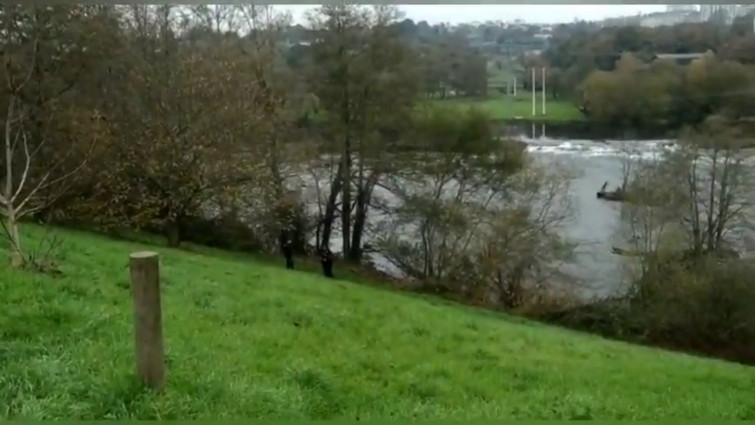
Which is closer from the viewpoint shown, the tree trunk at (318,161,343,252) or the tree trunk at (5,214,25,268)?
the tree trunk at (5,214,25,268)

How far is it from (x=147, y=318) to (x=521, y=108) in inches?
48.8

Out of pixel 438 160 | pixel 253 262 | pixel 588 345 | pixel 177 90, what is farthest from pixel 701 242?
pixel 177 90

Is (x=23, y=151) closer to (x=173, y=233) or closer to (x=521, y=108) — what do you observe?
(x=173, y=233)

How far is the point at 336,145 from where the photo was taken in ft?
10.8

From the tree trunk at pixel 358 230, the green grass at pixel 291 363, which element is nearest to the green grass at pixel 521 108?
the green grass at pixel 291 363

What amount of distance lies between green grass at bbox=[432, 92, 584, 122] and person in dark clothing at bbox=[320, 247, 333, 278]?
3.65 ft

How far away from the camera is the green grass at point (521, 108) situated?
1919mm

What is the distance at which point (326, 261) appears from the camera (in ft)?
10.7

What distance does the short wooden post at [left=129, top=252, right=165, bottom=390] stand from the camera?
117 cm

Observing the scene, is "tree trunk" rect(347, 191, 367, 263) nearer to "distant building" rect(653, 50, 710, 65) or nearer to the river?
the river

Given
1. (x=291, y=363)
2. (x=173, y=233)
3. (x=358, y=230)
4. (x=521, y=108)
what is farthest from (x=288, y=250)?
(x=291, y=363)

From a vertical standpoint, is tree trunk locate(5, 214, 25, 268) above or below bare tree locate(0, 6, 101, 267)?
below

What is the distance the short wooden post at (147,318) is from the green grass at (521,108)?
113cm

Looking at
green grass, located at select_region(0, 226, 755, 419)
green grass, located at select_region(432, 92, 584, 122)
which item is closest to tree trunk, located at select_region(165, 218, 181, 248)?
green grass, located at select_region(0, 226, 755, 419)
